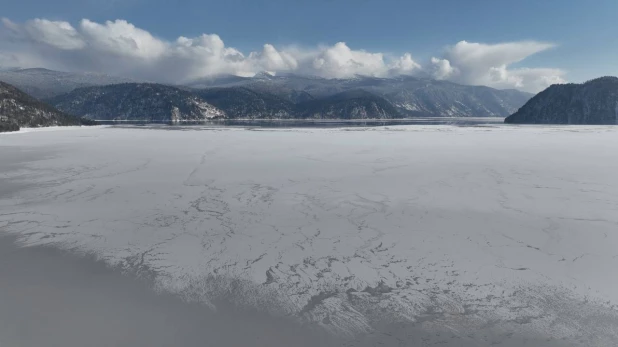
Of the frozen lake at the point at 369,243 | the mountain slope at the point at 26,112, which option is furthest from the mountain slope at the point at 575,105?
the mountain slope at the point at 26,112

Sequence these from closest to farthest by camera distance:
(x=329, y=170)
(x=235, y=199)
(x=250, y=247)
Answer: (x=250, y=247), (x=235, y=199), (x=329, y=170)

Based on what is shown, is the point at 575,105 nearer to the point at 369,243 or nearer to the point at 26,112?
the point at 369,243

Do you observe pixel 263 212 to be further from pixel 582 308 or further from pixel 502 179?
pixel 502 179

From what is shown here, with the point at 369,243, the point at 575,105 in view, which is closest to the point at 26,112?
the point at 369,243

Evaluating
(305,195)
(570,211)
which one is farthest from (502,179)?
(305,195)

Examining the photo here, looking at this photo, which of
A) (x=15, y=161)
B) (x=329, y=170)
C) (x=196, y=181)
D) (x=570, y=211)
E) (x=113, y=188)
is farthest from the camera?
(x=15, y=161)

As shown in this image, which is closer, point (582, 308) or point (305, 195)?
point (582, 308)
